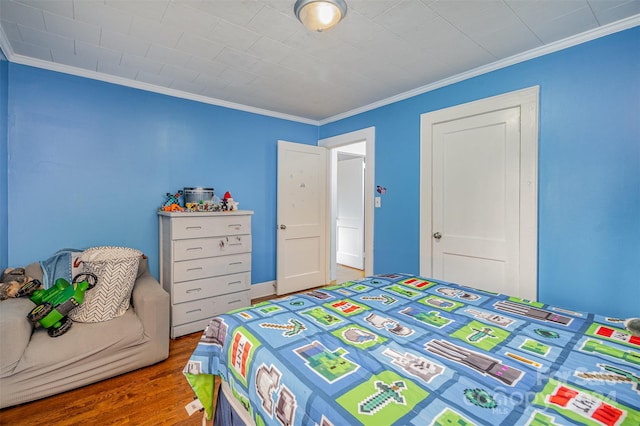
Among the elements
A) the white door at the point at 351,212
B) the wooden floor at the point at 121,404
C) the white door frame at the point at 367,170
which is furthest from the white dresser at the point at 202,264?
the white door at the point at 351,212

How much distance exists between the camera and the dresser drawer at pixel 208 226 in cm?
266

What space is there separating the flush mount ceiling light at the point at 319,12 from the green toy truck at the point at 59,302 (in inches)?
90.5

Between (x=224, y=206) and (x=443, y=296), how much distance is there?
2.35 m

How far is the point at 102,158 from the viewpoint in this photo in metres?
2.71

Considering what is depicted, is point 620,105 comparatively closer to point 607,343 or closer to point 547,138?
point 547,138

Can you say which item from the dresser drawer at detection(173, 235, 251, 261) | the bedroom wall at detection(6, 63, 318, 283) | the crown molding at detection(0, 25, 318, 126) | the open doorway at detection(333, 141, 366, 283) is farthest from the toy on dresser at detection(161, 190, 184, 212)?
the open doorway at detection(333, 141, 366, 283)

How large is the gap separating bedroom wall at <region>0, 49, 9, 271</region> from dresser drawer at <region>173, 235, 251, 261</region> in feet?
3.92

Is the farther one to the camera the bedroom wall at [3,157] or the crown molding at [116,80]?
the crown molding at [116,80]

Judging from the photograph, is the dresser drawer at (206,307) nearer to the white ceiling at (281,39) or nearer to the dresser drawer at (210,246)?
the dresser drawer at (210,246)

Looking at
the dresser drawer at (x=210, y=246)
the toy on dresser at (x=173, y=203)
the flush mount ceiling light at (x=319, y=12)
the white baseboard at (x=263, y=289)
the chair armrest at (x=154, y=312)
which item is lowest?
the white baseboard at (x=263, y=289)

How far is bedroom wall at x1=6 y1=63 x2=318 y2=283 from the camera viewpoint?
7.87 ft

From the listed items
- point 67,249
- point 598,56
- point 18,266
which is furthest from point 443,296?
point 18,266

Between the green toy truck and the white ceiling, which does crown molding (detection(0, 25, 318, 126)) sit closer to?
the white ceiling

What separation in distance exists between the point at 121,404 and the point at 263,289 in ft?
6.72
